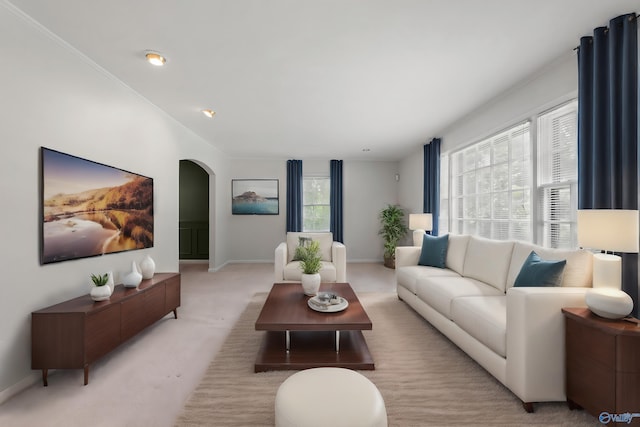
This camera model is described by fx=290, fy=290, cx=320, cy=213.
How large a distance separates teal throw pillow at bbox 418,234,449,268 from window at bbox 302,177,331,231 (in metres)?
3.66

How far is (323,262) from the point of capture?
4457 millimetres

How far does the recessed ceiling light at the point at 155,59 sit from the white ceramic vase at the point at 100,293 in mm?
1987

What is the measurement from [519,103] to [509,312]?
2483 mm

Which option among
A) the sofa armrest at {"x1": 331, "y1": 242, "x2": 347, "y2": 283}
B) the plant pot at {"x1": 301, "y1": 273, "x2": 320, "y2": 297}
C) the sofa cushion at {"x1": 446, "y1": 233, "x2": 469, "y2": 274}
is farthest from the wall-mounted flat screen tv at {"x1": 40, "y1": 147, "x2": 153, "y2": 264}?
the sofa cushion at {"x1": 446, "y1": 233, "x2": 469, "y2": 274}

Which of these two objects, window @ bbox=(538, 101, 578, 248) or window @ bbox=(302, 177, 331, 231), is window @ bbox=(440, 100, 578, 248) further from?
window @ bbox=(302, 177, 331, 231)

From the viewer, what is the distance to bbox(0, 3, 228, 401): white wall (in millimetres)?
1938

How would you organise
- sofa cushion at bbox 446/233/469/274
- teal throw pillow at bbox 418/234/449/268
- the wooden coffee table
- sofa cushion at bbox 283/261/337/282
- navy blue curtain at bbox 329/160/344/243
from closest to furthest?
the wooden coffee table → sofa cushion at bbox 446/233/469/274 → teal throw pillow at bbox 418/234/449/268 → sofa cushion at bbox 283/261/337/282 → navy blue curtain at bbox 329/160/344/243

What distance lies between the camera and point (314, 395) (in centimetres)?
136

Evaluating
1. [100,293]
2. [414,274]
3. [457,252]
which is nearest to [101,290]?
[100,293]

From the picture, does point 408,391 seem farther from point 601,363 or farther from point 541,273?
point 541,273

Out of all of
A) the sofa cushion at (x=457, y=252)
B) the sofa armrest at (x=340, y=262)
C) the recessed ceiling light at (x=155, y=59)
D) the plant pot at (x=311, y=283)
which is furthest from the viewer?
the sofa armrest at (x=340, y=262)

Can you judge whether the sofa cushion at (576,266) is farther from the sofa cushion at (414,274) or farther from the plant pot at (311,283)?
the plant pot at (311,283)

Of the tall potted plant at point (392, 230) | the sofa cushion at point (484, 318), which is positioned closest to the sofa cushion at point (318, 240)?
the tall potted plant at point (392, 230)

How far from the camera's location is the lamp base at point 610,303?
5.31 feet
